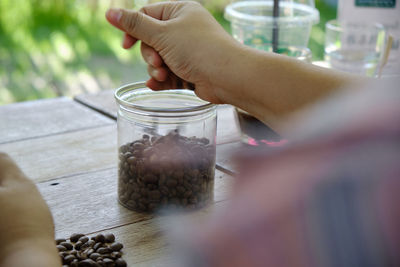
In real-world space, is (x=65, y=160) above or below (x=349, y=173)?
below

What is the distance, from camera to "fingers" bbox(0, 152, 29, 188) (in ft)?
1.84

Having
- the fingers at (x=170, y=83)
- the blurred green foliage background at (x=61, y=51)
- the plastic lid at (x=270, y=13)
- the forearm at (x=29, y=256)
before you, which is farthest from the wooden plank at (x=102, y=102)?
the blurred green foliage background at (x=61, y=51)

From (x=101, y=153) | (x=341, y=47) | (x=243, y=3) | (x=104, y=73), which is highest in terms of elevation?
(x=243, y=3)

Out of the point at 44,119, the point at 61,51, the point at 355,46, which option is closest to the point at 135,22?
the point at 44,119

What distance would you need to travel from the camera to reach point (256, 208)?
0.19 m

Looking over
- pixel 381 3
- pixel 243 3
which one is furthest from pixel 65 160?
pixel 381 3

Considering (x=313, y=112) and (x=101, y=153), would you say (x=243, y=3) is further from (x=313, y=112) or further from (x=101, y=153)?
(x=313, y=112)

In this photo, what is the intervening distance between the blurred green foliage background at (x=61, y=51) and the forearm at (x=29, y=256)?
2.45 metres

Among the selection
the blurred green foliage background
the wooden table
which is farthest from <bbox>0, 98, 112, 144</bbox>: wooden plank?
the blurred green foliage background

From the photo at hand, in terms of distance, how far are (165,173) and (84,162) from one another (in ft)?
0.86

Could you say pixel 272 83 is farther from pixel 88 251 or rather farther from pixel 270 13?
pixel 270 13

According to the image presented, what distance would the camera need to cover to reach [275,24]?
1297 mm

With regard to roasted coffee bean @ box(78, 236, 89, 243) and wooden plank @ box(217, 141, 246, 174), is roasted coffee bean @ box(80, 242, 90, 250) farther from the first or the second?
wooden plank @ box(217, 141, 246, 174)

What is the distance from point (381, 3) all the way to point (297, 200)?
4.70 feet
